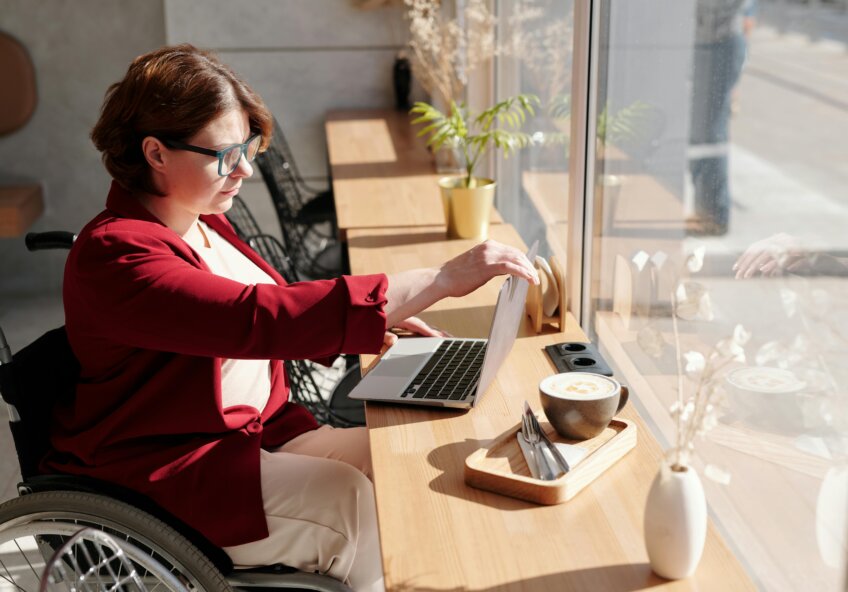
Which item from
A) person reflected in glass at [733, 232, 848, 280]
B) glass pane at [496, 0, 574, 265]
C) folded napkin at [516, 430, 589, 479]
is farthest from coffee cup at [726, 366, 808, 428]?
glass pane at [496, 0, 574, 265]

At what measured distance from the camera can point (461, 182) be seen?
8.65ft

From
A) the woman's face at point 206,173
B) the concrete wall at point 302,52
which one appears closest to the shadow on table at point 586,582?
the woman's face at point 206,173

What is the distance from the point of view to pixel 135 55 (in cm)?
496

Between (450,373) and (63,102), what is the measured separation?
13.0 feet

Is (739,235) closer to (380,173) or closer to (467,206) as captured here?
(467,206)

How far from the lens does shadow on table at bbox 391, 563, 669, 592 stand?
1.12m

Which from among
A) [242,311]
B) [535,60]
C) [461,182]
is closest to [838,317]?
[242,311]

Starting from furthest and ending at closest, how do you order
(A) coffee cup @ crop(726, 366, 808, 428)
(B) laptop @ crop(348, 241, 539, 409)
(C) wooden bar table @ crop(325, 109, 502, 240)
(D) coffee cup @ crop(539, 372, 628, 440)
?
(C) wooden bar table @ crop(325, 109, 502, 240), (B) laptop @ crop(348, 241, 539, 409), (D) coffee cup @ crop(539, 372, 628, 440), (A) coffee cup @ crop(726, 366, 808, 428)

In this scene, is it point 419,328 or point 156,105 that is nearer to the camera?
point 156,105

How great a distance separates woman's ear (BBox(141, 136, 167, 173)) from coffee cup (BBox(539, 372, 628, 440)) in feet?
2.51

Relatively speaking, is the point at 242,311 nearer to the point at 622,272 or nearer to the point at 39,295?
the point at 622,272

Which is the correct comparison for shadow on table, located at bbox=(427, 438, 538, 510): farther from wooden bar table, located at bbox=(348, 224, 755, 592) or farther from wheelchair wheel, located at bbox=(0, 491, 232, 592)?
wheelchair wheel, located at bbox=(0, 491, 232, 592)

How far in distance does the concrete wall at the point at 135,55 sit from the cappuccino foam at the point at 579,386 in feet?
12.5

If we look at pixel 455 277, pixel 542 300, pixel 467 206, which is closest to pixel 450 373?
pixel 455 277
